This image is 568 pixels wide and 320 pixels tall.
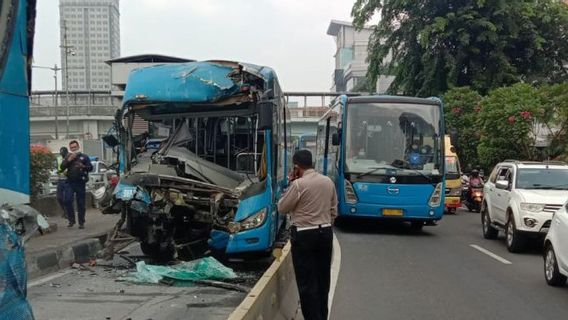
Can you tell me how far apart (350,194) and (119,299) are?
24.8ft

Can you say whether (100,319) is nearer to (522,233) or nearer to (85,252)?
(85,252)

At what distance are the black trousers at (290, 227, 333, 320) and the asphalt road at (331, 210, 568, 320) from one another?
44.1 inches

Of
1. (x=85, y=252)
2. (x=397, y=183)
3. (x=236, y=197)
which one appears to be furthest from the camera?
(x=397, y=183)

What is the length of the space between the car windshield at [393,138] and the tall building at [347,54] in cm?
7359

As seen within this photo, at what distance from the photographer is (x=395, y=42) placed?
33438 millimetres

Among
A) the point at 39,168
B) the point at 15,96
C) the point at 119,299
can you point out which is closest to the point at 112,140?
the point at 119,299

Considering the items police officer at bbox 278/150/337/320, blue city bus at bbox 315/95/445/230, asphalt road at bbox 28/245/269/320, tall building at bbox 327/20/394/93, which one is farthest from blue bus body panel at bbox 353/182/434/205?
tall building at bbox 327/20/394/93

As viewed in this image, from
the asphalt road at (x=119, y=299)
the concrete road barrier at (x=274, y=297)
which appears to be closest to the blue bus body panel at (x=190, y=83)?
the asphalt road at (x=119, y=299)

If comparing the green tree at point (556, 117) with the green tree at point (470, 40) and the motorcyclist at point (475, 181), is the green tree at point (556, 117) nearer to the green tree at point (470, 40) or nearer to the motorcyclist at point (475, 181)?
the motorcyclist at point (475, 181)

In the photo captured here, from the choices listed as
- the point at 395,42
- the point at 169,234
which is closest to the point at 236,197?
the point at 169,234

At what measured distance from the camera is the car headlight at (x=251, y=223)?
8470 mm

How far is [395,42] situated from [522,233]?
23.5 m

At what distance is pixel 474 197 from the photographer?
838 inches

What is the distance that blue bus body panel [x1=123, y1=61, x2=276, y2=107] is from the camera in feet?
29.9
